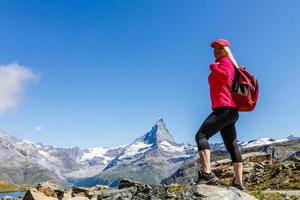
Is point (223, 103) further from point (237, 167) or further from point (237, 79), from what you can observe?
point (237, 167)

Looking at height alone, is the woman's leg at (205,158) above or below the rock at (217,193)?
above

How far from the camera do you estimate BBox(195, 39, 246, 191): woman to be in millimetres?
11133

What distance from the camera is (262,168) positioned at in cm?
3394

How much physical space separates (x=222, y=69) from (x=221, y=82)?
350mm

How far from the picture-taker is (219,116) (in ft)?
36.7

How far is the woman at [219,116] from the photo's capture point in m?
11.1

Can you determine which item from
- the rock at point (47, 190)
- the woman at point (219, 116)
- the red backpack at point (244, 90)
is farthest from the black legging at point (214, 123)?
the rock at point (47, 190)

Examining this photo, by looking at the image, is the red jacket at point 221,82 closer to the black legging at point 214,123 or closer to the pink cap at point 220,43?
the black legging at point 214,123

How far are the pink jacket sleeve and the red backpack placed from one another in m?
0.22

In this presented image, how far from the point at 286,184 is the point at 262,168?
8.19 metres

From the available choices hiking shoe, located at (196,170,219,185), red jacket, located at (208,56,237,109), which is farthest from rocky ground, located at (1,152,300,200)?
red jacket, located at (208,56,237,109)

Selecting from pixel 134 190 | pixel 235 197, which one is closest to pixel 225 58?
pixel 235 197

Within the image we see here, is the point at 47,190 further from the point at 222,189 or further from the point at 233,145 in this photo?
the point at 222,189

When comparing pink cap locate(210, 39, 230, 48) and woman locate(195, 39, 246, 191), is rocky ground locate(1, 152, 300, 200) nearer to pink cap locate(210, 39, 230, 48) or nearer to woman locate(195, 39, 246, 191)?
woman locate(195, 39, 246, 191)
